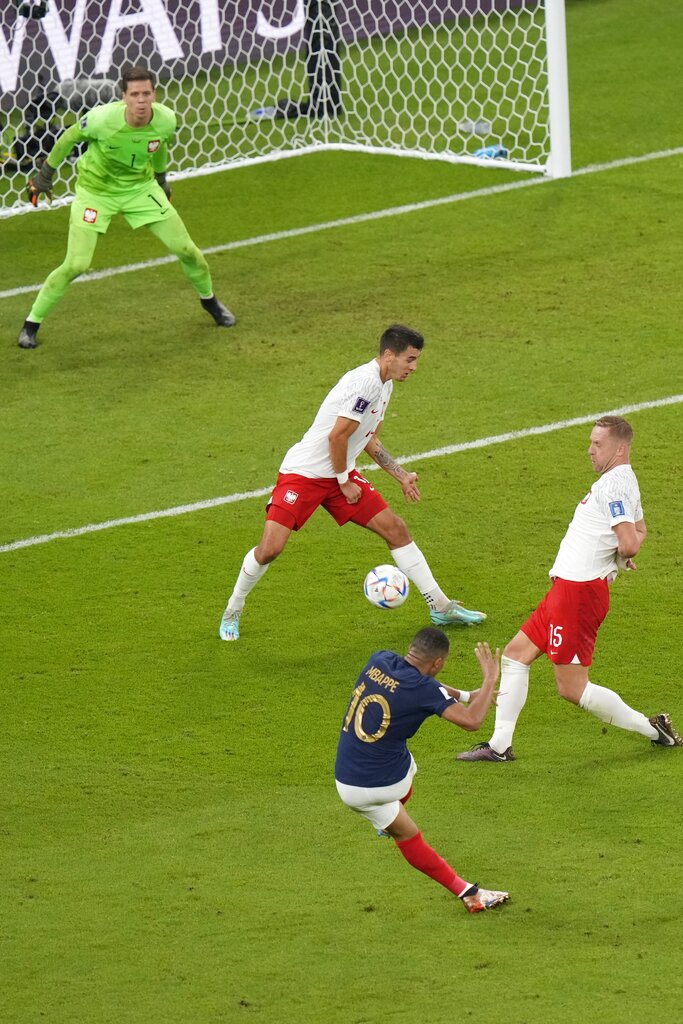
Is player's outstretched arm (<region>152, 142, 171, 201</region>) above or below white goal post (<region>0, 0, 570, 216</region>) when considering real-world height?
above

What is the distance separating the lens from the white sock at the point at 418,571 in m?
9.27

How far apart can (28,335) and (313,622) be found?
528 cm

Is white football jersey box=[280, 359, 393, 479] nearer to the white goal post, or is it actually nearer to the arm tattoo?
the arm tattoo

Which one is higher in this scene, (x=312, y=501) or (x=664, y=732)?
(x=312, y=501)

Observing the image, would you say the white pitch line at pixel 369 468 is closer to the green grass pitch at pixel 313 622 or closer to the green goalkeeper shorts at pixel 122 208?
the green grass pitch at pixel 313 622

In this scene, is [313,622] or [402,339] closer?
[402,339]

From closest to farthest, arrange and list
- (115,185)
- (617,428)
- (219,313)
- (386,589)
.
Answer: (617,428) → (386,589) → (115,185) → (219,313)

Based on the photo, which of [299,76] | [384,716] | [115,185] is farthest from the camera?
[299,76]

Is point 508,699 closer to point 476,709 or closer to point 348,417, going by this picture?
point 476,709

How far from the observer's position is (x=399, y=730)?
6.75 m

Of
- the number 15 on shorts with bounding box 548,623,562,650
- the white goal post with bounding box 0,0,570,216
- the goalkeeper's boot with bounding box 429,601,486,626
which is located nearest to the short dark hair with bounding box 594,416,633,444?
the number 15 on shorts with bounding box 548,623,562,650

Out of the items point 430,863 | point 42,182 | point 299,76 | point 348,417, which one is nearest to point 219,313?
point 42,182

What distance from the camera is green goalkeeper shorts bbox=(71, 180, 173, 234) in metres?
13.3

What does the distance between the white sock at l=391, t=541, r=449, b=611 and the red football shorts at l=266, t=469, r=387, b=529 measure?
0.92 feet
